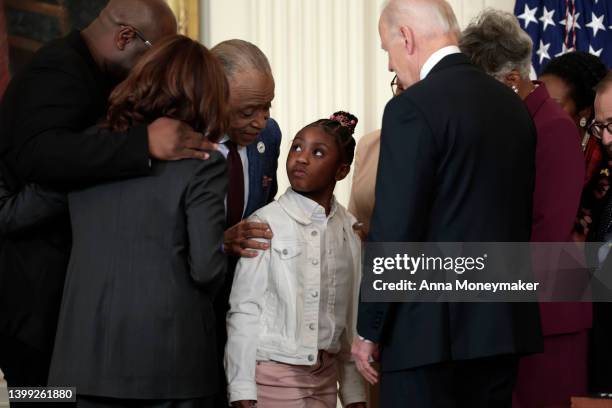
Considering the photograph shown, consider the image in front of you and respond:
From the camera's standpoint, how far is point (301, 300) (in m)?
3.43

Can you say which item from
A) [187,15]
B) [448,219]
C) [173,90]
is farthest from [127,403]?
[187,15]

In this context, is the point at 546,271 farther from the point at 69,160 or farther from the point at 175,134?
the point at 69,160

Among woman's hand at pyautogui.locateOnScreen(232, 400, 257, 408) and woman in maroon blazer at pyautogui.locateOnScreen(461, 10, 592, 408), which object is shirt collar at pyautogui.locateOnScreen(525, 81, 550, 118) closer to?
woman in maroon blazer at pyautogui.locateOnScreen(461, 10, 592, 408)

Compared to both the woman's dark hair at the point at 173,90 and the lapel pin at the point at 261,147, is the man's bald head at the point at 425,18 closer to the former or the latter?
the woman's dark hair at the point at 173,90

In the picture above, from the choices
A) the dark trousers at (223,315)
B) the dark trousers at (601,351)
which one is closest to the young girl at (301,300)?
the dark trousers at (223,315)

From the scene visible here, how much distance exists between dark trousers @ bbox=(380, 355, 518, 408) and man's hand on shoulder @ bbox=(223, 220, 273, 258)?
801 millimetres

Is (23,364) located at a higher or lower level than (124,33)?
lower

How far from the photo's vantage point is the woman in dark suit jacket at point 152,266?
8.85 ft

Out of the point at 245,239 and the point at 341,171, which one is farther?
the point at 341,171

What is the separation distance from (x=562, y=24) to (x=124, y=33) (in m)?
3.88

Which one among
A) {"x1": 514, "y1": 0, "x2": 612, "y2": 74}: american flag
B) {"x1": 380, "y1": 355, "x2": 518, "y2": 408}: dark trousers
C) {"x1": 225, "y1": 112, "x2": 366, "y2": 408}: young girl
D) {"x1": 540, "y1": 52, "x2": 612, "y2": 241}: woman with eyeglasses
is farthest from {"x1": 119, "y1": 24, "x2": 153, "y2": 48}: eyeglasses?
{"x1": 514, "y1": 0, "x2": 612, "y2": 74}: american flag

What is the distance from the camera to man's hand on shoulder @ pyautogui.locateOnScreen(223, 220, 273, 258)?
135 inches

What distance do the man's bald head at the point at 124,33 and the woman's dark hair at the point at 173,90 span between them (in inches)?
14.9

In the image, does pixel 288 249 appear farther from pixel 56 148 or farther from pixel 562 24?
pixel 562 24
